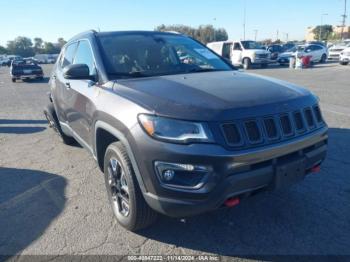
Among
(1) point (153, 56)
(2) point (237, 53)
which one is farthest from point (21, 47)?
(1) point (153, 56)

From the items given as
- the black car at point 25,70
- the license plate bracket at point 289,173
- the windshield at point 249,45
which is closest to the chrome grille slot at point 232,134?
the license plate bracket at point 289,173

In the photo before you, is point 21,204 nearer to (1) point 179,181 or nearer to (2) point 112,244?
(2) point 112,244

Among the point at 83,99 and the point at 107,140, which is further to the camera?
the point at 83,99

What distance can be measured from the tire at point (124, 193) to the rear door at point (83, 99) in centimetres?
63

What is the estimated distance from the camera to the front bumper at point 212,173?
2.46m

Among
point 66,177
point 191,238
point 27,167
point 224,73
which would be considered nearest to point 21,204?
point 66,177

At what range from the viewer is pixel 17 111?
34.9ft

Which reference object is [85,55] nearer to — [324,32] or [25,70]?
[25,70]

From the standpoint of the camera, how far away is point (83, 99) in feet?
12.8

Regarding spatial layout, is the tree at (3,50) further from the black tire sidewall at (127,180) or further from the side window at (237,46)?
the black tire sidewall at (127,180)

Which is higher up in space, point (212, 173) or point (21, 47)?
point (212, 173)

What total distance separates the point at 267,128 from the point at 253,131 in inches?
6.0

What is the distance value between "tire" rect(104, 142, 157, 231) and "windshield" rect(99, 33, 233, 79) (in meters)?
0.93

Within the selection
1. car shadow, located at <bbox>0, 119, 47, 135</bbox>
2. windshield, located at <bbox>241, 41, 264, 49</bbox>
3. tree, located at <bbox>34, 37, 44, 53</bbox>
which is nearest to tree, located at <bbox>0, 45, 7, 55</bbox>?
tree, located at <bbox>34, 37, 44, 53</bbox>
